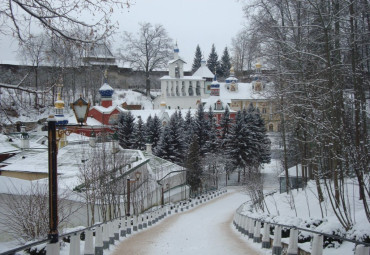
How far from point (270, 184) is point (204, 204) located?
41.7 ft

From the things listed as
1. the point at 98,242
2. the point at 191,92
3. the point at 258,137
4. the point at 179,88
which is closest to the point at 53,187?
the point at 98,242

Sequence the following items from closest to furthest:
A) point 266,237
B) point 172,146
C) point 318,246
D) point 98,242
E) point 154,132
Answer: point 318,246, point 98,242, point 266,237, point 172,146, point 154,132

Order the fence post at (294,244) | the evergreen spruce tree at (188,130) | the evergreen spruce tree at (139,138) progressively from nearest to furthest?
the fence post at (294,244)
the evergreen spruce tree at (188,130)
the evergreen spruce tree at (139,138)

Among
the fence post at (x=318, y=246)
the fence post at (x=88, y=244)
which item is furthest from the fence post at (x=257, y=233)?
the fence post at (x=88, y=244)

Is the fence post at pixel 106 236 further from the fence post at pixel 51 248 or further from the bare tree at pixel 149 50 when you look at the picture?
the bare tree at pixel 149 50

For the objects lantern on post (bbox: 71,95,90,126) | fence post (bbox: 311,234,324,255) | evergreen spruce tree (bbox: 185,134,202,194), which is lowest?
evergreen spruce tree (bbox: 185,134,202,194)

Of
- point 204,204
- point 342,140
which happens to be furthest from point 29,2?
point 204,204

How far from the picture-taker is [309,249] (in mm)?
8141

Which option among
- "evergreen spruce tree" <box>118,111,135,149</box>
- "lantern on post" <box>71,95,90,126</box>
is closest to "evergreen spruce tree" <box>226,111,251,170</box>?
"evergreen spruce tree" <box>118,111,135,149</box>

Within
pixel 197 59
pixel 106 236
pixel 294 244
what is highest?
pixel 197 59

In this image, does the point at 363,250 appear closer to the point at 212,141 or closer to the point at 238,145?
the point at 238,145

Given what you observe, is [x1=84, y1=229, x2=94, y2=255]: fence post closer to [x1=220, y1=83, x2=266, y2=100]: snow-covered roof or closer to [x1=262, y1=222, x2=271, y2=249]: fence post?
[x1=262, y1=222, x2=271, y2=249]: fence post

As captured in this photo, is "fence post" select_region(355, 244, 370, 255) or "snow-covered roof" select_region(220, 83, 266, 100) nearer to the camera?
"fence post" select_region(355, 244, 370, 255)

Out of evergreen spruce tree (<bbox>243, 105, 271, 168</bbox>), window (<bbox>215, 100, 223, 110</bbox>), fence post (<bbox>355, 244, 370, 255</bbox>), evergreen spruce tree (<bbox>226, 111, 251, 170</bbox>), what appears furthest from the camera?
window (<bbox>215, 100, 223, 110</bbox>)
